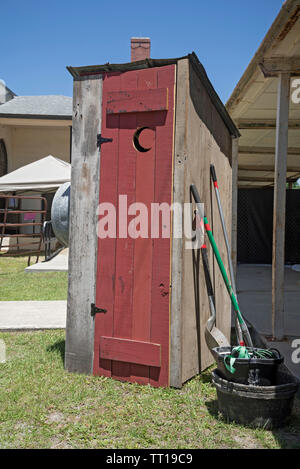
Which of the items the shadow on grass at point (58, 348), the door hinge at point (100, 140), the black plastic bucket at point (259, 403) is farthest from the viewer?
the shadow on grass at point (58, 348)

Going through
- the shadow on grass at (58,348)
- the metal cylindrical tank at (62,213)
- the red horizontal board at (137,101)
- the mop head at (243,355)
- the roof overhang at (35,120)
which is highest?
the roof overhang at (35,120)

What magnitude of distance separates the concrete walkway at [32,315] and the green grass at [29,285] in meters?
0.45

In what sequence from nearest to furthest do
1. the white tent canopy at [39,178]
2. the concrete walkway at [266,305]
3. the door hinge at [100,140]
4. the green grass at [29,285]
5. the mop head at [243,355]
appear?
the mop head at [243,355], the door hinge at [100,140], the concrete walkway at [266,305], the green grass at [29,285], the white tent canopy at [39,178]

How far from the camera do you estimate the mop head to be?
2.53 meters

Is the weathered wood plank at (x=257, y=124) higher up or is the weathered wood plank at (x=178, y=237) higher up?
the weathered wood plank at (x=257, y=124)

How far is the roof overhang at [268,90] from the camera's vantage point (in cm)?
354

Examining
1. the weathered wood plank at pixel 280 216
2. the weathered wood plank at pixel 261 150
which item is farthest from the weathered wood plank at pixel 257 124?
the weathered wood plank at pixel 280 216

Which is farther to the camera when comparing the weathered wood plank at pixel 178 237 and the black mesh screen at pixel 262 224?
the black mesh screen at pixel 262 224

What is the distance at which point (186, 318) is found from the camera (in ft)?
10.4

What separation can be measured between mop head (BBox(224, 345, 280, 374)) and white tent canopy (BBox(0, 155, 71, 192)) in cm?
833

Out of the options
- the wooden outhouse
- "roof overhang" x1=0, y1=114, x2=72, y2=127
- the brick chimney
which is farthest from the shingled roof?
the wooden outhouse

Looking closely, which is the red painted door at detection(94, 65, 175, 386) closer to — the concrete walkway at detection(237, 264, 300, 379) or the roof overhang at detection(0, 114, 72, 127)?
the concrete walkway at detection(237, 264, 300, 379)

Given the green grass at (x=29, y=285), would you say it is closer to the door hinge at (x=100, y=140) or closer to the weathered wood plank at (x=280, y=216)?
the weathered wood plank at (x=280, y=216)
